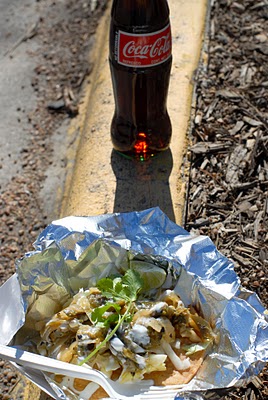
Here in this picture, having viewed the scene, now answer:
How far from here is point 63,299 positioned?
7.85 ft

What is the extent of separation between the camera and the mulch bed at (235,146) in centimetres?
279

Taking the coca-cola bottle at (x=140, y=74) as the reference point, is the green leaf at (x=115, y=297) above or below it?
below

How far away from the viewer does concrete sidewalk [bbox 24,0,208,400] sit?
302 centimetres

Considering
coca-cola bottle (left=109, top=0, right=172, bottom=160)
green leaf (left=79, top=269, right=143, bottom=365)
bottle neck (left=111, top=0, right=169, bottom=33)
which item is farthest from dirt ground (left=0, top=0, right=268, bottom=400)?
bottle neck (left=111, top=0, right=169, bottom=33)

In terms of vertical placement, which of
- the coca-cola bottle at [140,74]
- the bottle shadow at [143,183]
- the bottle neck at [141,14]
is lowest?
the bottle shadow at [143,183]

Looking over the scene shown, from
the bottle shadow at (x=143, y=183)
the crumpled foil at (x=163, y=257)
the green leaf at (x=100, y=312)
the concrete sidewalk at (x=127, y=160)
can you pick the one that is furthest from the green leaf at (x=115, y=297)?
Result: the bottle shadow at (x=143, y=183)

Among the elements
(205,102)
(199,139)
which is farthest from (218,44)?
(199,139)

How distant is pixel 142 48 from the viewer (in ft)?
9.16

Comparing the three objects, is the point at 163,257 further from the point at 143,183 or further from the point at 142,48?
the point at 142,48

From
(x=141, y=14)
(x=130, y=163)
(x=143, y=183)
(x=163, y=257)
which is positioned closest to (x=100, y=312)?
(x=163, y=257)

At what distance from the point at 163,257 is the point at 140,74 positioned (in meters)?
0.96

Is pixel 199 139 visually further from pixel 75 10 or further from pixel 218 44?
pixel 75 10

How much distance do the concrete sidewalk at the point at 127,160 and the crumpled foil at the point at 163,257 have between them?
427mm

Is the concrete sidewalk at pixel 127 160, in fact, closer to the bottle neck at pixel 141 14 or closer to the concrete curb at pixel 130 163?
the concrete curb at pixel 130 163
